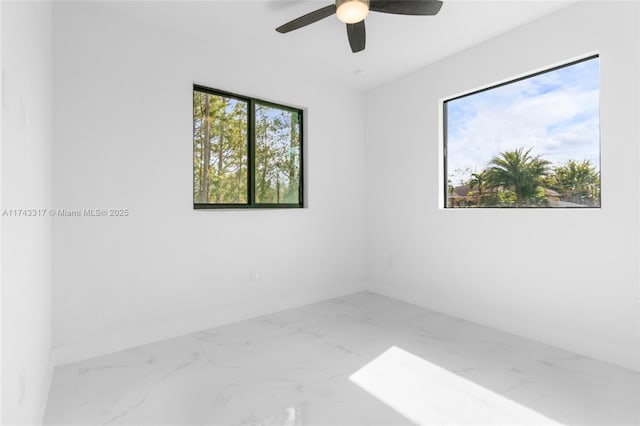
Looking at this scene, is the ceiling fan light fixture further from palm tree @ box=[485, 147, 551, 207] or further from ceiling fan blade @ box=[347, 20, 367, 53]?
palm tree @ box=[485, 147, 551, 207]

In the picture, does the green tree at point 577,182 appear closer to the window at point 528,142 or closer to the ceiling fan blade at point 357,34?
the window at point 528,142

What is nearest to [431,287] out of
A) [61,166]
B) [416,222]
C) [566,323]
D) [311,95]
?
[416,222]

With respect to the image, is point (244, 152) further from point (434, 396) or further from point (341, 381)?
point (434, 396)

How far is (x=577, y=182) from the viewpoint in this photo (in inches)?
101

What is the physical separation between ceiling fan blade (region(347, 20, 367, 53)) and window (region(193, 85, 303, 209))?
1267mm

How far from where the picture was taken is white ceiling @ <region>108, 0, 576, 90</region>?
243cm

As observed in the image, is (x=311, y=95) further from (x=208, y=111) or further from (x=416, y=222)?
(x=416, y=222)

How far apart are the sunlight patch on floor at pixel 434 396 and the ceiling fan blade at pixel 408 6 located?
2.28 metres

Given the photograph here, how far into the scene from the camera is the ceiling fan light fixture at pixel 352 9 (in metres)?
2.02

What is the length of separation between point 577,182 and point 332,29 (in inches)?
89.4

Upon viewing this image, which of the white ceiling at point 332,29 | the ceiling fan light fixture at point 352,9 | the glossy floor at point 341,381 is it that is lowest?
the glossy floor at point 341,381

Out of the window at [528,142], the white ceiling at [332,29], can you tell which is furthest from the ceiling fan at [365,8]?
the window at [528,142]

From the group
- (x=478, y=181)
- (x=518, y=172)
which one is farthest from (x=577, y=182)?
(x=478, y=181)

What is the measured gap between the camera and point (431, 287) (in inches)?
137
